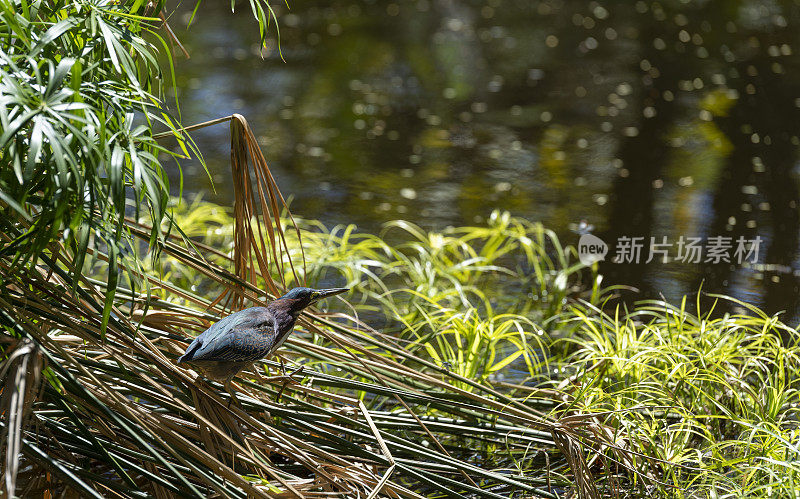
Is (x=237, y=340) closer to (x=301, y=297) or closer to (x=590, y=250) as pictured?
(x=301, y=297)

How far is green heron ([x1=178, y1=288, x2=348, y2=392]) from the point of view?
4.69 feet

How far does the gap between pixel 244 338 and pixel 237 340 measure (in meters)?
0.01

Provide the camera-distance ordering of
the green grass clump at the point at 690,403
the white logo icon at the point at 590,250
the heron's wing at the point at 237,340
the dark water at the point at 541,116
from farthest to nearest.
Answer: the dark water at the point at 541,116, the white logo icon at the point at 590,250, the green grass clump at the point at 690,403, the heron's wing at the point at 237,340

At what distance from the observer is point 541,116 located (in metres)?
4.84

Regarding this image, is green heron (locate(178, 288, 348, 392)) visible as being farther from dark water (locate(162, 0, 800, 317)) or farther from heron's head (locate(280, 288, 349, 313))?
dark water (locate(162, 0, 800, 317))

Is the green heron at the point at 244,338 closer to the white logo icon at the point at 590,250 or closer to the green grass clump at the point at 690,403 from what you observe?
the green grass clump at the point at 690,403

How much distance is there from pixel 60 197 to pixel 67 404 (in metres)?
0.45

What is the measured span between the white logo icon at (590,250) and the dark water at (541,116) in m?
0.07

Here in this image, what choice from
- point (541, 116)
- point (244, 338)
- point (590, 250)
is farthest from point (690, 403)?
point (541, 116)

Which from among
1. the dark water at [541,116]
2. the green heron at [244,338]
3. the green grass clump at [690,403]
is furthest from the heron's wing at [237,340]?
the dark water at [541,116]

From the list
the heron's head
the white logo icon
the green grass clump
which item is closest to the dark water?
the white logo icon

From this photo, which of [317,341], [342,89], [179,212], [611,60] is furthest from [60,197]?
[611,60]

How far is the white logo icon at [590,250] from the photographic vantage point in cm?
321

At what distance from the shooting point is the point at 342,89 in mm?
5289
